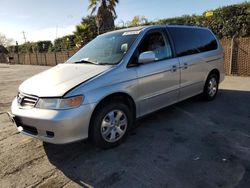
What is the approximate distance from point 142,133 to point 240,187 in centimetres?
188

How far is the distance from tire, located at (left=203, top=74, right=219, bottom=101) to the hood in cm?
298

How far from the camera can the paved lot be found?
281 cm

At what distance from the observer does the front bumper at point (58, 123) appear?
300cm

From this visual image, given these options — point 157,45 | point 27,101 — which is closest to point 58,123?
point 27,101

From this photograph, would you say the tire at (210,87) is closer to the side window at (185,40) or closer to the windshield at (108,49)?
the side window at (185,40)

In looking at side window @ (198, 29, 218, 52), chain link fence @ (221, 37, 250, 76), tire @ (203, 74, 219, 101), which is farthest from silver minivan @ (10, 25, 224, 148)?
chain link fence @ (221, 37, 250, 76)

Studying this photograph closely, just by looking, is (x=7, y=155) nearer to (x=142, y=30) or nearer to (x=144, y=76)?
(x=144, y=76)

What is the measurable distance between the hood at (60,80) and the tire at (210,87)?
9.79 ft

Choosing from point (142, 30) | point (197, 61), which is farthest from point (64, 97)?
point (197, 61)

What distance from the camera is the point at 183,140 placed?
379 cm

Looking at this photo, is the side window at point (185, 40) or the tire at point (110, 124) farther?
the side window at point (185, 40)

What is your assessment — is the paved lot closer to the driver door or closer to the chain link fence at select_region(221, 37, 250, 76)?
the driver door

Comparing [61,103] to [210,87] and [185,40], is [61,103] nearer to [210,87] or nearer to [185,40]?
[185,40]

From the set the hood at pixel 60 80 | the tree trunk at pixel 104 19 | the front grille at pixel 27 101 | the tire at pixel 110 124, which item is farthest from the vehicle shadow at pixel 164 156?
the tree trunk at pixel 104 19
